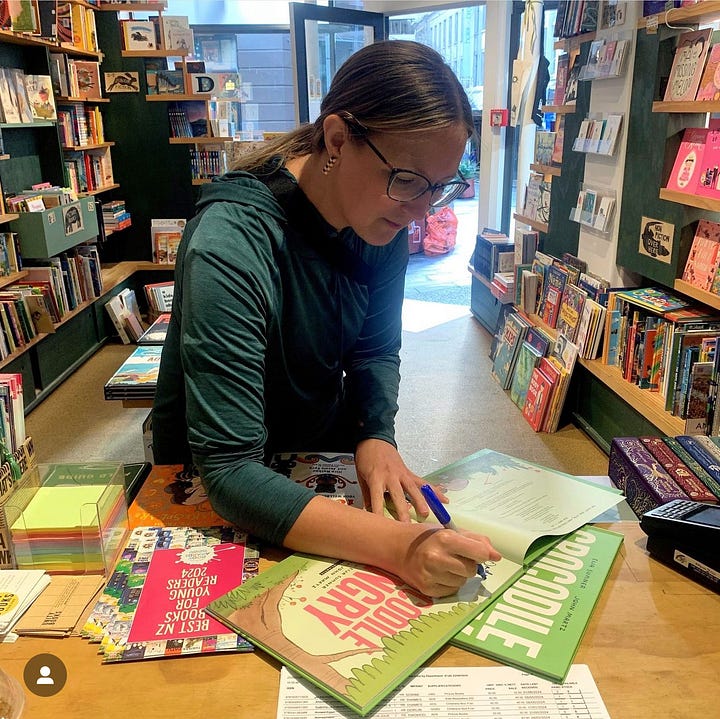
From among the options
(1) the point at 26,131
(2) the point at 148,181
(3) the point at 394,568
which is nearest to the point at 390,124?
(3) the point at 394,568

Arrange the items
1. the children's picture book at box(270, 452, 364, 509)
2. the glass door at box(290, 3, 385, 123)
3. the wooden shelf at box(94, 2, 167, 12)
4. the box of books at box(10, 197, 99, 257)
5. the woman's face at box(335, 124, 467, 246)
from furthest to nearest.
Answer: the glass door at box(290, 3, 385, 123), the wooden shelf at box(94, 2, 167, 12), the box of books at box(10, 197, 99, 257), the children's picture book at box(270, 452, 364, 509), the woman's face at box(335, 124, 467, 246)

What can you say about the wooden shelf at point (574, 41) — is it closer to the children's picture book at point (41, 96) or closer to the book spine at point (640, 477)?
the book spine at point (640, 477)

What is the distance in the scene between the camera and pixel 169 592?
905mm

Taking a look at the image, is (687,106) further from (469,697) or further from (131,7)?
(131,7)

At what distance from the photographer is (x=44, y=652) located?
2.70 ft

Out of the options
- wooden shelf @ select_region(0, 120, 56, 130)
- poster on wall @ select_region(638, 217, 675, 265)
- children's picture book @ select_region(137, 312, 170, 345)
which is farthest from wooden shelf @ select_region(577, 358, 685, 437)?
wooden shelf @ select_region(0, 120, 56, 130)

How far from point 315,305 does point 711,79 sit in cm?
201

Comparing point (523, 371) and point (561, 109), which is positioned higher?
point (561, 109)

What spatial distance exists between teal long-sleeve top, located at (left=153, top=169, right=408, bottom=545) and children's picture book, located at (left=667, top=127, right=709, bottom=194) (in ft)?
5.66

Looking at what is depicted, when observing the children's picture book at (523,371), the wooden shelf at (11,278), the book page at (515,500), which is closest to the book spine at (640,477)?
the book page at (515,500)

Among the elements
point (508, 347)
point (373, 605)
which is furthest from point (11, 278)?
point (373, 605)

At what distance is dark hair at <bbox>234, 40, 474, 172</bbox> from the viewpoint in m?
1.04

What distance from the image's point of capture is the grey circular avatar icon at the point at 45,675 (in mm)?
769

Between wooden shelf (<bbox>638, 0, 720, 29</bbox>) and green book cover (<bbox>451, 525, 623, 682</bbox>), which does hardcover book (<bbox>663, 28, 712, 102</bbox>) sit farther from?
green book cover (<bbox>451, 525, 623, 682</bbox>)
